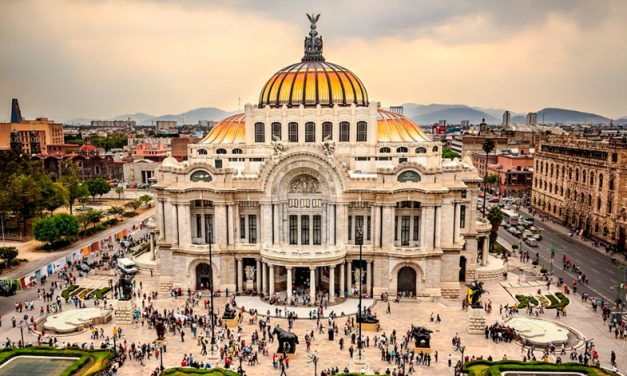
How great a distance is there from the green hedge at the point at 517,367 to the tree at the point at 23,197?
76.9 metres

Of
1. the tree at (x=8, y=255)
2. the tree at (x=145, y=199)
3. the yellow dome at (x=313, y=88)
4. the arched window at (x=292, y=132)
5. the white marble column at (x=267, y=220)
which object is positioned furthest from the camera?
the tree at (x=145, y=199)

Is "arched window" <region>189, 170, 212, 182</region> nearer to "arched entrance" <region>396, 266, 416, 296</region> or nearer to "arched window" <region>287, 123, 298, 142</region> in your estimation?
"arched window" <region>287, 123, 298, 142</region>

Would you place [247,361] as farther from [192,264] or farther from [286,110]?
[286,110]

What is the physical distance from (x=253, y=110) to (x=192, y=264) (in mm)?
21664

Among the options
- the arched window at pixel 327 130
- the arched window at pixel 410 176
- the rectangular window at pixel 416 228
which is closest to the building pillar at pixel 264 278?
the rectangular window at pixel 416 228

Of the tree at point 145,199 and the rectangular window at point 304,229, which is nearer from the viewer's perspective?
the rectangular window at point 304,229

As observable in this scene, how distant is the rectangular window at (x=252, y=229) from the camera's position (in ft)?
207

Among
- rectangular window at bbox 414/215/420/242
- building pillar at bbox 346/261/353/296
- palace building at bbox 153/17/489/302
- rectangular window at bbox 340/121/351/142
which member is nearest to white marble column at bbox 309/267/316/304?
palace building at bbox 153/17/489/302

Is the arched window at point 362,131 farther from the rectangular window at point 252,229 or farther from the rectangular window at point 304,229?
the rectangular window at point 252,229

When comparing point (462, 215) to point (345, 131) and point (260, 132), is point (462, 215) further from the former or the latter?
point (260, 132)

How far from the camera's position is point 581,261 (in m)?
77.2

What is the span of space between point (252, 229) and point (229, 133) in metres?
18.1

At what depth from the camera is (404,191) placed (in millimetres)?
59812

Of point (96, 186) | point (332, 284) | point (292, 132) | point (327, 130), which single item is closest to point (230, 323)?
point (332, 284)
